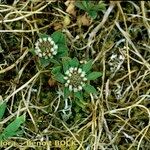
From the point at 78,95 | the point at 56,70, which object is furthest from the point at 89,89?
the point at 56,70

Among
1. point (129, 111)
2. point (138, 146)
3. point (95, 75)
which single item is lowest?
point (138, 146)

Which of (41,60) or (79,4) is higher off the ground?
(79,4)

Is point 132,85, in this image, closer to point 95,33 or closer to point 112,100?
point 112,100

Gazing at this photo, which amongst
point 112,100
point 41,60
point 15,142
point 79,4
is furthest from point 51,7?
point 15,142

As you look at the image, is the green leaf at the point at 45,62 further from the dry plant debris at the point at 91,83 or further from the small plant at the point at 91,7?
the small plant at the point at 91,7

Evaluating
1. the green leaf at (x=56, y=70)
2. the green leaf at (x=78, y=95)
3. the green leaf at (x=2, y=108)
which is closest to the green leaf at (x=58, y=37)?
the green leaf at (x=56, y=70)

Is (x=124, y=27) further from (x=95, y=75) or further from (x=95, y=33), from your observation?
(x=95, y=75)
